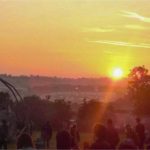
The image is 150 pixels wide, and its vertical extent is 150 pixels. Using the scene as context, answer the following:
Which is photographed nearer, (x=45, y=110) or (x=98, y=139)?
(x=98, y=139)

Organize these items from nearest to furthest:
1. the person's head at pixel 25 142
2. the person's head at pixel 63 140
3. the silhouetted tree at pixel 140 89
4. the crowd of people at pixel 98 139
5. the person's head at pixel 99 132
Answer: the crowd of people at pixel 98 139, the person's head at pixel 25 142, the person's head at pixel 99 132, the person's head at pixel 63 140, the silhouetted tree at pixel 140 89

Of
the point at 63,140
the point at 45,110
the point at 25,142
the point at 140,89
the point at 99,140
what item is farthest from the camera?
the point at 140,89

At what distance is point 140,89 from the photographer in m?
70.5

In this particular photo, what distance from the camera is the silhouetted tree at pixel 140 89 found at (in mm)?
64144

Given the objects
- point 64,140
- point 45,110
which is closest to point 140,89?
point 45,110

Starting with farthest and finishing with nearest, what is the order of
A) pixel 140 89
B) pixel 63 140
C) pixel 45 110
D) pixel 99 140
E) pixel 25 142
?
pixel 140 89 → pixel 45 110 → pixel 63 140 → pixel 25 142 → pixel 99 140

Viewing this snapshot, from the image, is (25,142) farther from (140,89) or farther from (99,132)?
(140,89)

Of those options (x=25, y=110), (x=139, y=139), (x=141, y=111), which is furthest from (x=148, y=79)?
(x=139, y=139)

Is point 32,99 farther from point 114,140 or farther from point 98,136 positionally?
point 98,136

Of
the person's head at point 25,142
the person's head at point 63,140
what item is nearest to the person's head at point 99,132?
the person's head at point 25,142

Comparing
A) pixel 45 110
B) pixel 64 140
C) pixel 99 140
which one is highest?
pixel 45 110

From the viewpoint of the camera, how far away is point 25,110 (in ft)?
185

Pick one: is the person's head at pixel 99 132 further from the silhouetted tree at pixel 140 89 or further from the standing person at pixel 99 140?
the silhouetted tree at pixel 140 89

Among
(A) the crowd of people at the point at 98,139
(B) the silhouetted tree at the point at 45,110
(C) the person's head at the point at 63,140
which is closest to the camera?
(A) the crowd of people at the point at 98,139
